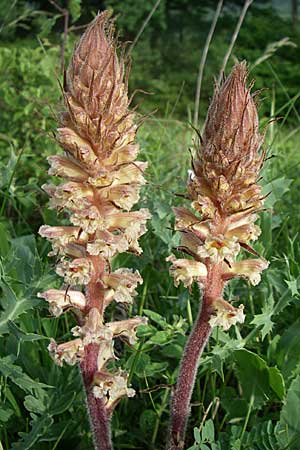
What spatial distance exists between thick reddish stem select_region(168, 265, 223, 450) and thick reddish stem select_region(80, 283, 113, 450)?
21 cm

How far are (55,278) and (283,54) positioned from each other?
22.3 meters

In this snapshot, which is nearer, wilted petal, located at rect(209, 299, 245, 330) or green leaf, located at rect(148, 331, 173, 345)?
wilted petal, located at rect(209, 299, 245, 330)

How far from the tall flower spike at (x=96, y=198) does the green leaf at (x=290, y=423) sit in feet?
1.66

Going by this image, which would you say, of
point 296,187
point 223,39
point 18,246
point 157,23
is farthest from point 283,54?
point 18,246

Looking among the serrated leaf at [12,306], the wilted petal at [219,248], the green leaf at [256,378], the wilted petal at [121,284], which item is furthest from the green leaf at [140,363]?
the wilted petal at [219,248]

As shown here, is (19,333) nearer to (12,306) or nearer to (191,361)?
(12,306)

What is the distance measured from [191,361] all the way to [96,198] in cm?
58

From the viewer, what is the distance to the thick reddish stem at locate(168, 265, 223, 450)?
6.47ft

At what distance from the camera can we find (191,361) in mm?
2037

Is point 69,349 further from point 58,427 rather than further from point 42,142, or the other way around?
point 42,142

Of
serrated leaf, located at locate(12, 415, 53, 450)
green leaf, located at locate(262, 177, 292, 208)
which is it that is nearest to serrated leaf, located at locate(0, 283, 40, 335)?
serrated leaf, located at locate(12, 415, 53, 450)

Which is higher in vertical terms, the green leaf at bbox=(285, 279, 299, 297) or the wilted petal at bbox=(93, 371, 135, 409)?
the green leaf at bbox=(285, 279, 299, 297)

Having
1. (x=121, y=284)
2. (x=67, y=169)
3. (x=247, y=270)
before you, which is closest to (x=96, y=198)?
(x=67, y=169)

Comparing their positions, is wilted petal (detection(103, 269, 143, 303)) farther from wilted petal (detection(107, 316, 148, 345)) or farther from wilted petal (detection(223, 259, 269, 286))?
wilted petal (detection(223, 259, 269, 286))
